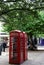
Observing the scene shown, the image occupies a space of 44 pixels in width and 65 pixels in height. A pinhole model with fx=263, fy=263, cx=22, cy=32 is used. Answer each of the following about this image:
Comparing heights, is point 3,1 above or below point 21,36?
above

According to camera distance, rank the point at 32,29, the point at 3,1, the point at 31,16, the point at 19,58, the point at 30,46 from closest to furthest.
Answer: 1. the point at 3,1
2. the point at 31,16
3. the point at 19,58
4. the point at 32,29
5. the point at 30,46

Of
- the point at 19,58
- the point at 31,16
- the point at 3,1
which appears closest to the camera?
the point at 3,1

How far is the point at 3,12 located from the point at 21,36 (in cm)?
633

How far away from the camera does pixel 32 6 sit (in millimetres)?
11961

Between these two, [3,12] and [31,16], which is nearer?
[3,12]

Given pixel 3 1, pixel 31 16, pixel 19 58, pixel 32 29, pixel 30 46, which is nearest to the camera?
pixel 3 1

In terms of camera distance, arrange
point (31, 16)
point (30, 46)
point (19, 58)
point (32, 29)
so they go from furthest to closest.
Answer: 1. point (30, 46)
2. point (32, 29)
3. point (19, 58)
4. point (31, 16)

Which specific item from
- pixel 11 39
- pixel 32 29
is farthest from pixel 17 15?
pixel 32 29

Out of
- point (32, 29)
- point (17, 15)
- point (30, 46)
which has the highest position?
point (17, 15)

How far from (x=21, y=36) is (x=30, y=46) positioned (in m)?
16.9

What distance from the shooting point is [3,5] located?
11.8m

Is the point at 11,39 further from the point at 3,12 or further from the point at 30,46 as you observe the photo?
the point at 30,46

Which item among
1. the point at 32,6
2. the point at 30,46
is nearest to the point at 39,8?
the point at 32,6

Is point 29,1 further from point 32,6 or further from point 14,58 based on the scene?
point 14,58
